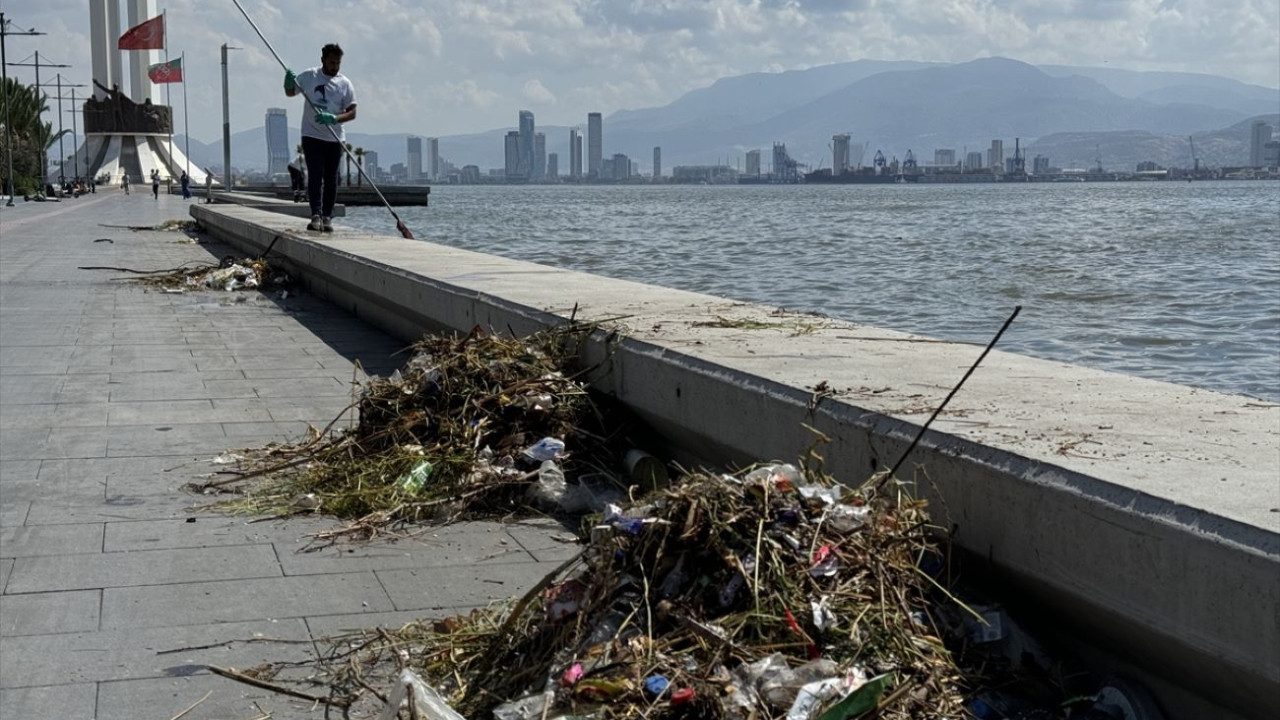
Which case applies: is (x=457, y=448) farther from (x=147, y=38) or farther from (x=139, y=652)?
(x=147, y=38)

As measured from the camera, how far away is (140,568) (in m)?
4.41

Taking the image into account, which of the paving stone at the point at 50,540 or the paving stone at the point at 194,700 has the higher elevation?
the paving stone at the point at 50,540

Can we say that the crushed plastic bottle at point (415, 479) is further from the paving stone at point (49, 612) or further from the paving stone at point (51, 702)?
the paving stone at point (51, 702)

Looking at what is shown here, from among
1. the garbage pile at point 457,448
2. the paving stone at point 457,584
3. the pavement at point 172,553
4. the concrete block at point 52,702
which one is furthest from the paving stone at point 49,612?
the garbage pile at point 457,448

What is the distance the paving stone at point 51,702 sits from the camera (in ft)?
10.6

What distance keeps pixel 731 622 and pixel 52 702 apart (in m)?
1.57

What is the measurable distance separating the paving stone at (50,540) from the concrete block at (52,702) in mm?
1234

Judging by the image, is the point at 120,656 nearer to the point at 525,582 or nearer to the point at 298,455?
the point at 525,582

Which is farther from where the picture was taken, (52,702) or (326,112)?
(326,112)

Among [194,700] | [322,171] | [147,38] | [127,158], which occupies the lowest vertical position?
[194,700]

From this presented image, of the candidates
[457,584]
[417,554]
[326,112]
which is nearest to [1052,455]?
[457,584]

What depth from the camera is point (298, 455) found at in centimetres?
579

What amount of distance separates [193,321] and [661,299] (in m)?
5.36

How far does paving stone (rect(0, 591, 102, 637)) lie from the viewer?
151 inches
